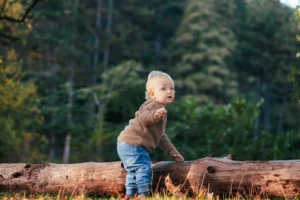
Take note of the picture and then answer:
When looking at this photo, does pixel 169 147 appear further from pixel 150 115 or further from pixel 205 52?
pixel 205 52

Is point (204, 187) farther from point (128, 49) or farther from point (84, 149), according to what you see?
point (128, 49)

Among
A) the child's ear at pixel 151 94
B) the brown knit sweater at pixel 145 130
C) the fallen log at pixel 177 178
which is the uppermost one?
the child's ear at pixel 151 94

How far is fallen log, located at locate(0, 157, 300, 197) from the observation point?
20.8ft

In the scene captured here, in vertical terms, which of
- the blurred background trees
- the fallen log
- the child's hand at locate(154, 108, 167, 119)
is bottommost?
the fallen log

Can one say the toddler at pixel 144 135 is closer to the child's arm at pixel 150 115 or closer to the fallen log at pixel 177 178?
the child's arm at pixel 150 115

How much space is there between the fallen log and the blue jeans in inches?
9.8

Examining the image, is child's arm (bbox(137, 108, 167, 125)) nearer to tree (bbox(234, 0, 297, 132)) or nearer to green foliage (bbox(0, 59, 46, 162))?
green foliage (bbox(0, 59, 46, 162))

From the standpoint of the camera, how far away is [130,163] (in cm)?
659

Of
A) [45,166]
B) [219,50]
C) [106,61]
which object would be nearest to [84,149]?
[106,61]

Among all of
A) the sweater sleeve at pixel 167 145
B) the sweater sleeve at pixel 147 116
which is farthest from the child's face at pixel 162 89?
the sweater sleeve at pixel 167 145

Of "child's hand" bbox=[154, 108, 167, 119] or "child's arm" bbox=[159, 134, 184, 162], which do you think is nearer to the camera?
"child's hand" bbox=[154, 108, 167, 119]

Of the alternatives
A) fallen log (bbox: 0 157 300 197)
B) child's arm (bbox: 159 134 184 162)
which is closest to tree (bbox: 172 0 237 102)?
fallen log (bbox: 0 157 300 197)

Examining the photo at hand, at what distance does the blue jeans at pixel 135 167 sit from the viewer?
6.41 metres

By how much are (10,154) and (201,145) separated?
33.2 feet
